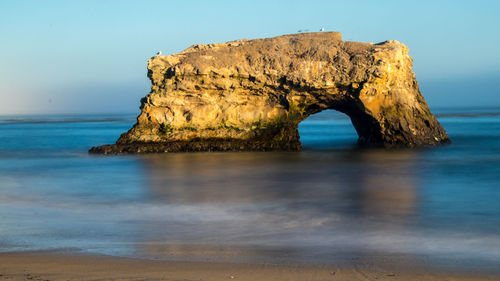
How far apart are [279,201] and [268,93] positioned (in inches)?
502

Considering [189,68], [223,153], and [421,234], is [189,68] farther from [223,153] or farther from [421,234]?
[421,234]

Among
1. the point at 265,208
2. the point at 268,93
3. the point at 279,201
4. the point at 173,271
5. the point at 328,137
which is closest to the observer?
the point at 173,271

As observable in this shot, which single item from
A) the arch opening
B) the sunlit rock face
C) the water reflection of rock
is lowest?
the water reflection of rock

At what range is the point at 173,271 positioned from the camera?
7258 millimetres

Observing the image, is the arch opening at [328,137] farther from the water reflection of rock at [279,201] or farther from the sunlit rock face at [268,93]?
the water reflection of rock at [279,201]

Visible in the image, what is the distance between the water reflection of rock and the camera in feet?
30.6

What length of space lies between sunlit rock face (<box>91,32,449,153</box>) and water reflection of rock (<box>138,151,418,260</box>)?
218cm

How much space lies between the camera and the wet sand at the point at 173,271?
697cm

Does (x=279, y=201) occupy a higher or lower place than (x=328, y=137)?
lower

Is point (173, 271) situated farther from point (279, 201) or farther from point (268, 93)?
point (268, 93)

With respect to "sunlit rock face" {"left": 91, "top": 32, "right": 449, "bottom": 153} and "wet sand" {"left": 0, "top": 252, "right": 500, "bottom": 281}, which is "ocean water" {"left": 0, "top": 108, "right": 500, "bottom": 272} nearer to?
"wet sand" {"left": 0, "top": 252, "right": 500, "bottom": 281}

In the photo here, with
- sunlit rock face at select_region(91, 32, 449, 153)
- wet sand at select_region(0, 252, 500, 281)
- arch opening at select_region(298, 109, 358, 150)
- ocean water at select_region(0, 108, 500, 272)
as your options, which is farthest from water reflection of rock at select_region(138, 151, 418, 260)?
arch opening at select_region(298, 109, 358, 150)

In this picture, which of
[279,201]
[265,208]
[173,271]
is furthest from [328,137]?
[173,271]

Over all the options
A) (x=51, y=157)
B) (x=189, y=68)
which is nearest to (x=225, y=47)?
(x=189, y=68)
